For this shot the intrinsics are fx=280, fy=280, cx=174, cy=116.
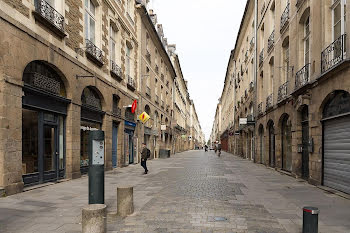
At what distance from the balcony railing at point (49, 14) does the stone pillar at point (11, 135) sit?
268 centimetres

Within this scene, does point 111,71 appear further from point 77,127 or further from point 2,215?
point 2,215

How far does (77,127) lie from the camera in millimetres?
11461

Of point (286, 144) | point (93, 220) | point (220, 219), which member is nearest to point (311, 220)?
point (220, 219)

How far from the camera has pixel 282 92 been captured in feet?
49.0

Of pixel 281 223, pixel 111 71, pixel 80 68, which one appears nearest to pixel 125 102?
pixel 111 71

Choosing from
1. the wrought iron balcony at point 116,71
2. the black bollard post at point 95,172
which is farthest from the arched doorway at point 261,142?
the black bollard post at point 95,172

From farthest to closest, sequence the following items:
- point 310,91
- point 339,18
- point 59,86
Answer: point 310,91, point 59,86, point 339,18

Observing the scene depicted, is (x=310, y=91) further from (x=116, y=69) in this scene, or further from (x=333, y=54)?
(x=116, y=69)

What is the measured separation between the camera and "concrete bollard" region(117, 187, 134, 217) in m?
5.71

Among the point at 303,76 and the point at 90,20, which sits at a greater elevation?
the point at 90,20

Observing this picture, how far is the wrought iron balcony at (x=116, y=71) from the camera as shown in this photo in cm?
1575

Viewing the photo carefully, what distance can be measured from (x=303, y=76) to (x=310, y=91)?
1256 mm

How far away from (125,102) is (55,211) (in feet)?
40.1

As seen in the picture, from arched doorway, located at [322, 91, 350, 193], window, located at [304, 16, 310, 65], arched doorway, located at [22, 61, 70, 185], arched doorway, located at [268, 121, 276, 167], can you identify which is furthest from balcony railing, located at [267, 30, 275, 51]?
arched doorway, located at [22, 61, 70, 185]
